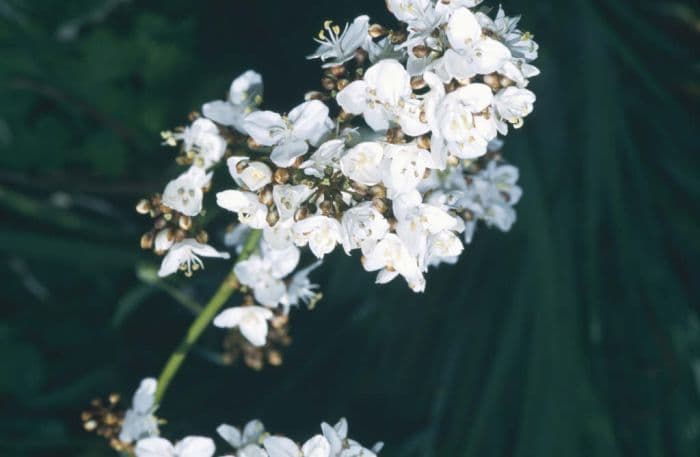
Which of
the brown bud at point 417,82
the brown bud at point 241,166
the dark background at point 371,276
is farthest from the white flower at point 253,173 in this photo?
the dark background at point 371,276

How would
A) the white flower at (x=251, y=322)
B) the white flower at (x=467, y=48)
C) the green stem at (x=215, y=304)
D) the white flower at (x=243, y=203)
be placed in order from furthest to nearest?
1. the white flower at (x=251, y=322)
2. the green stem at (x=215, y=304)
3. the white flower at (x=243, y=203)
4. the white flower at (x=467, y=48)

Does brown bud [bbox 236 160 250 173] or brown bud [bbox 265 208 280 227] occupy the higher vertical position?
brown bud [bbox 236 160 250 173]

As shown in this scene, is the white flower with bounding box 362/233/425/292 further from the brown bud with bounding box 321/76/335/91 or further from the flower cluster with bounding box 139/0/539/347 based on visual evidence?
the brown bud with bounding box 321/76/335/91

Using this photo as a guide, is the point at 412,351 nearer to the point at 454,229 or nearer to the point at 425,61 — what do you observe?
the point at 454,229

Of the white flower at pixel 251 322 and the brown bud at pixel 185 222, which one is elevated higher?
the brown bud at pixel 185 222

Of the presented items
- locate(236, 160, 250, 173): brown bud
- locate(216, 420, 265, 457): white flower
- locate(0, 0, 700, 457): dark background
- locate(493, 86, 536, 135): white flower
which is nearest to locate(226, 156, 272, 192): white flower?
locate(236, 160, 250, 173): brown bud

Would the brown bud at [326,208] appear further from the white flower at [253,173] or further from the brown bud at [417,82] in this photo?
the brown bud at [417,82]
